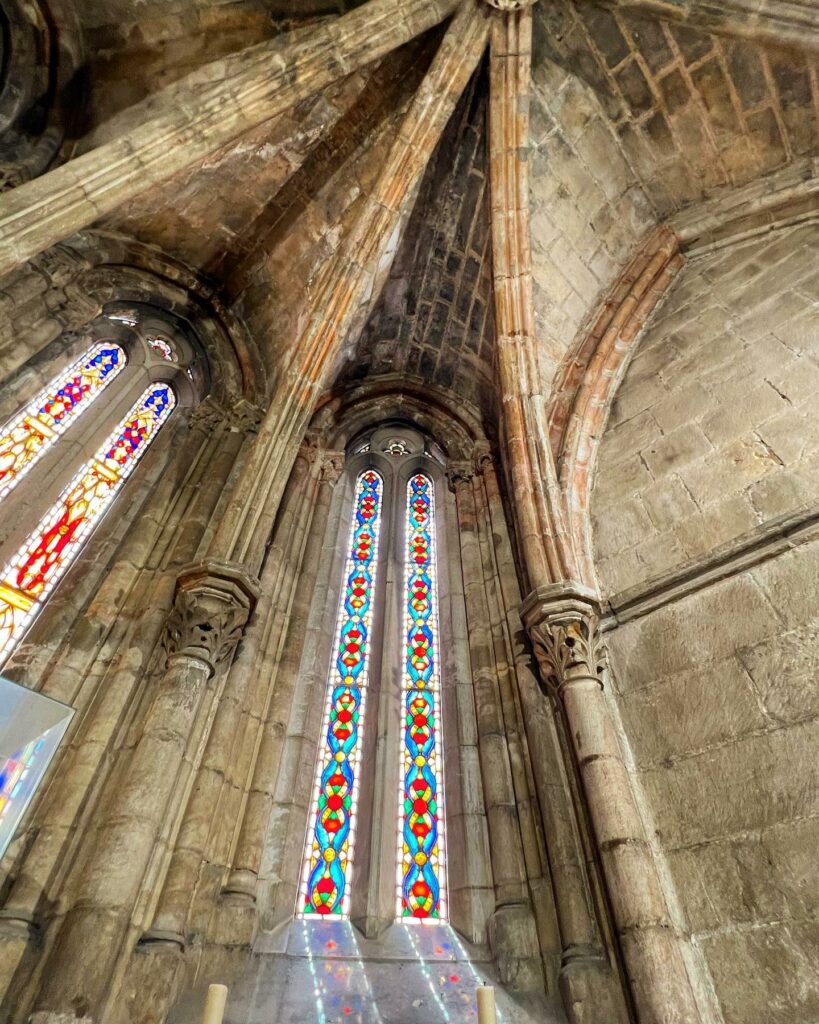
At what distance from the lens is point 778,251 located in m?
6.51

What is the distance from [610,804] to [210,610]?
2.86 m

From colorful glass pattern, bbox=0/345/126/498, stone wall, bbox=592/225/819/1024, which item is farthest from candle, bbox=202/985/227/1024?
colorful glass pattern, bbox=0/345/126/498

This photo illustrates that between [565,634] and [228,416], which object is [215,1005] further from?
[228,416]

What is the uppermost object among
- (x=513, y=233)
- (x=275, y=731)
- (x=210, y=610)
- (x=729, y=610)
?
(x=513, y=233)

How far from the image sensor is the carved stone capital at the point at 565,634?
4191 millimetres

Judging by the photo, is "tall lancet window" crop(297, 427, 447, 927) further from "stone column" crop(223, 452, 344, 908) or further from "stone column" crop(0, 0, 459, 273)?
"stone column" crop(0, 0, 459, 273)

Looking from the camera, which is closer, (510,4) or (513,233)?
(510,4)

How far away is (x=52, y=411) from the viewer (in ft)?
17.5

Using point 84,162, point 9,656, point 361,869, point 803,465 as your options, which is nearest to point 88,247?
point 84,162

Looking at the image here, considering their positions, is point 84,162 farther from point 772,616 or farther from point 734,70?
point 734,70

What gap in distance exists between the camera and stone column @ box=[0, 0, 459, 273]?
3.99m

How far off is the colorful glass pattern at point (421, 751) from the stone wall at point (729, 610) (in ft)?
4.84

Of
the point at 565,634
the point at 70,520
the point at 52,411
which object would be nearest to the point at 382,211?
the point at 52,411

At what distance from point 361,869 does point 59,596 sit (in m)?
2.96
